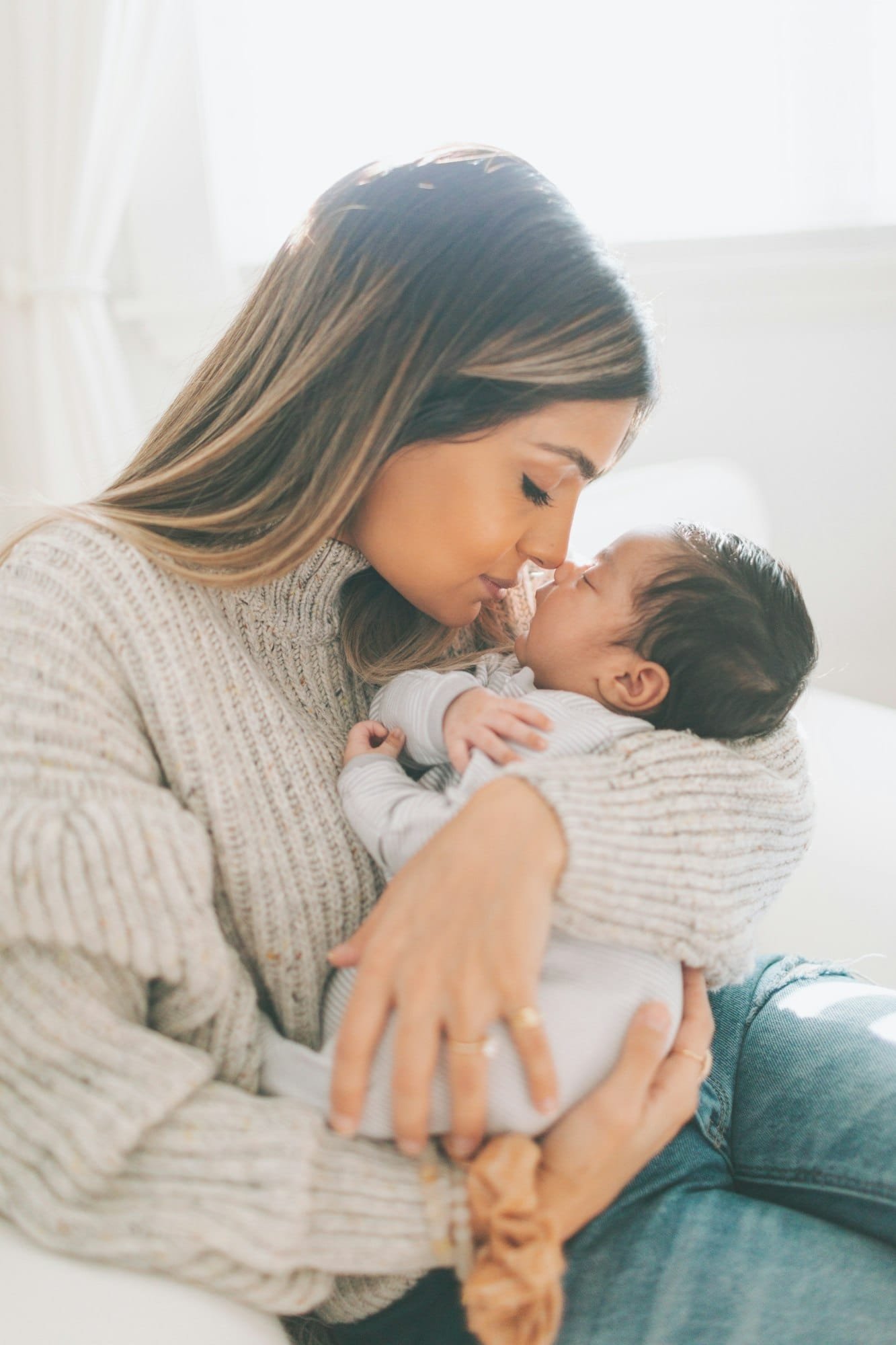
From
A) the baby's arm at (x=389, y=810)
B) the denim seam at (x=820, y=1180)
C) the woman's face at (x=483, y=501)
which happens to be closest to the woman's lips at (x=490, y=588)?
the woman's face at (x=483, y=501)

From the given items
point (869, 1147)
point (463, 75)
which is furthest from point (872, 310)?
point (869, 1147)

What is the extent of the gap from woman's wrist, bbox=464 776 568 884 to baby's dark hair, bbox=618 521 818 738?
0.23m

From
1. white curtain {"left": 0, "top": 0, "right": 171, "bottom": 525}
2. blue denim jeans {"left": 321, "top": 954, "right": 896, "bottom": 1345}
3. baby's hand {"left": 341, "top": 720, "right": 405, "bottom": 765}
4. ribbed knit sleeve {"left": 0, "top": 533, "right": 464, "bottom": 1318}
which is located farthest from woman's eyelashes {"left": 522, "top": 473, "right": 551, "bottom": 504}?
white curtain {"left": 0, "top": 0, "right": 171, "bottom": 525}

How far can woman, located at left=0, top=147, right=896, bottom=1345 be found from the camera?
2.41ft

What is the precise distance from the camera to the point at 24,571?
2.89ft

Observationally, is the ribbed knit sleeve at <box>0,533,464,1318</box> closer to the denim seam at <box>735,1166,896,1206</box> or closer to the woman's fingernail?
the woman's fingernail

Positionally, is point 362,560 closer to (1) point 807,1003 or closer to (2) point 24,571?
(2) point 24,571

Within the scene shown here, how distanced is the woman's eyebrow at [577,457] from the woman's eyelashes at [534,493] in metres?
0.03

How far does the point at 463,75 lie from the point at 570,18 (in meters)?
0.25

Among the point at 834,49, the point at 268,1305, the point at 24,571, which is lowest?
the point at 268,1305

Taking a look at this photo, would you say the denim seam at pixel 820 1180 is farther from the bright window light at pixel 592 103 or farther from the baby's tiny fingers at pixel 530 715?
the bright window light at pixel 592 103

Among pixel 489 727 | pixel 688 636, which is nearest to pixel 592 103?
pixel 688 636

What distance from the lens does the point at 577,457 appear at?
1.01m

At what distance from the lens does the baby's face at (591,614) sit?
3.38 ft
